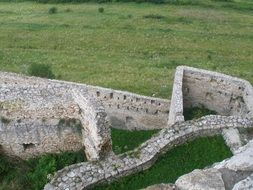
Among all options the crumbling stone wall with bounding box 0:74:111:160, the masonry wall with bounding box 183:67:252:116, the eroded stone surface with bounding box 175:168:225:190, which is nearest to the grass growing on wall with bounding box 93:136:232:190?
the crumbling stone wall with bounding box 0:74:111:160

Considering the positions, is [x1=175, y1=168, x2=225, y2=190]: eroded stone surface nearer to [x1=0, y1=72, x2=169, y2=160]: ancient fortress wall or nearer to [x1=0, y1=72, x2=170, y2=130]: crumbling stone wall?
[x1=0, y1=72, x2=169, y2=160]: ancient fortress wall

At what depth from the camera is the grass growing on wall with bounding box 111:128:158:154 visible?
21.6 meters

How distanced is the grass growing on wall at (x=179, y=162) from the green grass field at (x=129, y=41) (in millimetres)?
14163

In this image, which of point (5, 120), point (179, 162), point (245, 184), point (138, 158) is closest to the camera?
point (245, 184)

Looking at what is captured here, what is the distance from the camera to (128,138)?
74.0ft

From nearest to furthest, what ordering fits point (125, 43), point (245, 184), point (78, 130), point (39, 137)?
point (245, 184)
point (78, 130)
point (39, 137)
point (125, 43)

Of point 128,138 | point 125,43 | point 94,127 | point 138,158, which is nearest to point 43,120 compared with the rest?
point 94,127

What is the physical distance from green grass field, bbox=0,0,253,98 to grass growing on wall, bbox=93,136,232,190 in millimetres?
14163

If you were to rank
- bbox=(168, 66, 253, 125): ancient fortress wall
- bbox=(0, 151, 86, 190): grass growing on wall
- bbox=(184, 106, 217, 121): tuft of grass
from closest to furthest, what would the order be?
bbox=(0, 151, 86, 190): grass growing on wall, bbox=(168, 66, 253, 125): ancient fortress wall, bbox=(184, 106, 217, 121): tuft of grass

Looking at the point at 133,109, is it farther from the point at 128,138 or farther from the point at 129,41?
the point at 129,41

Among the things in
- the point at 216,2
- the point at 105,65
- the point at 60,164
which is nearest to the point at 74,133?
the point at 60,164

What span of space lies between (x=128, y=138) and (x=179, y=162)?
7778 millimetres

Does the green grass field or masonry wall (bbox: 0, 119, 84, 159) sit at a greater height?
masonry wall (bbox: 0, 119, 84, 159)

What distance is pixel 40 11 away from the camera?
5169 cm
